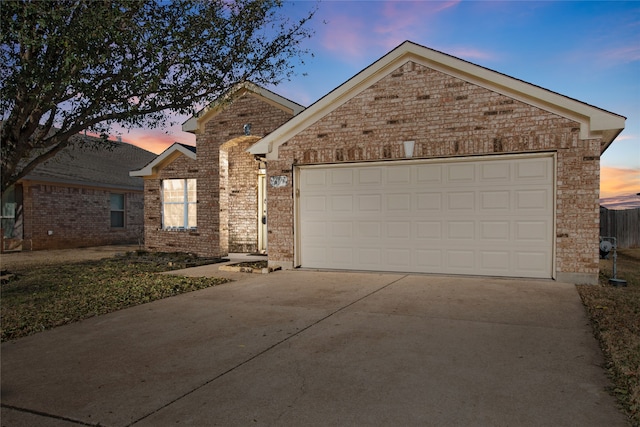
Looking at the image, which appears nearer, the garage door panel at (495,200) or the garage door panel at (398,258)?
the garage door panel at (495,200)

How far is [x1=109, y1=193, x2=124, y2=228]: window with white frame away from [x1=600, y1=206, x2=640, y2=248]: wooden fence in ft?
72.9

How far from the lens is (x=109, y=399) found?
11.7ft

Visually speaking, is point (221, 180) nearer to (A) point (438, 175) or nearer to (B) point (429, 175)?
(B) point (429, 175)

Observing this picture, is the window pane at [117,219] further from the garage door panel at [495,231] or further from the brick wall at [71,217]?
the garage door panel at [495,231]

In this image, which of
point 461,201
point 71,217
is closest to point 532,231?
point 461,201

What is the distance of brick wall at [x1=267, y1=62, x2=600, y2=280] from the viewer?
867 cm

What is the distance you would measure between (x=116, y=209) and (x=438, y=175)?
1785cm

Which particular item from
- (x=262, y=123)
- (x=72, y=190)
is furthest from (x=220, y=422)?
(x=72, y=190)

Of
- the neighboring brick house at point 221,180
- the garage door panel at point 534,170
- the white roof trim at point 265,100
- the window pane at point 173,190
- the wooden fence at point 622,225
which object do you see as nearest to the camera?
the garage door panel at point 534,170

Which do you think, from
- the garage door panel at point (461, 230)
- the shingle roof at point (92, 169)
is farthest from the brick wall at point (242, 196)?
the garage door panel at point (461, 230)

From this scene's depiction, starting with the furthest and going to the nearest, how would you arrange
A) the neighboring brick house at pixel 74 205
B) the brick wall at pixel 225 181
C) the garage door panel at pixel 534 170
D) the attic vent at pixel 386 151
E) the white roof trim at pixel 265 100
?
the neighboring brick house at pixel 74 205, the brick wall at pixel 225 181, the white roof trim at pixel 265 100, the attic vent at pixel 386 151, the garage door panel at pixel 534 170

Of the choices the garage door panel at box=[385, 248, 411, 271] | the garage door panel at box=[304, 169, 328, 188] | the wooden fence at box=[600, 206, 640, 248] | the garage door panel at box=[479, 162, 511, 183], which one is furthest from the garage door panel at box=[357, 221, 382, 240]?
the wooden fence at box=[600, 206, 640, 248]

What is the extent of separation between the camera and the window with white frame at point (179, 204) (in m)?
15.8

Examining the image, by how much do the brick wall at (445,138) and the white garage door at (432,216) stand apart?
29cm
